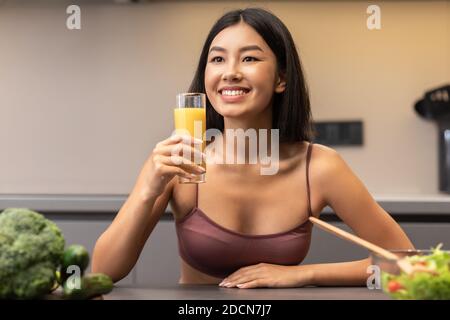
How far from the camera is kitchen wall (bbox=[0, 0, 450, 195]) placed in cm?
304

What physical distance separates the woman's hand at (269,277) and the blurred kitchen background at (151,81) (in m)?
1.70

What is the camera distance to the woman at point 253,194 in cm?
147

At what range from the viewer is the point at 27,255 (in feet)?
3.08

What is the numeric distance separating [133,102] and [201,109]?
180 cm

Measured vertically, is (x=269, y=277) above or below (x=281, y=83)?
below

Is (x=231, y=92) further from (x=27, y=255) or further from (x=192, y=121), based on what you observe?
(x=27, y=255)

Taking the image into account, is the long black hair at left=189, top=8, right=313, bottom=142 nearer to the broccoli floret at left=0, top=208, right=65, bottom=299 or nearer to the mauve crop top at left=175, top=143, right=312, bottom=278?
the mauve crop top at left=175, top=143, right=312, bottom=278

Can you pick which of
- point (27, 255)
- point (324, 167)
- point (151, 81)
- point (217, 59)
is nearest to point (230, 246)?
point (324, 167)

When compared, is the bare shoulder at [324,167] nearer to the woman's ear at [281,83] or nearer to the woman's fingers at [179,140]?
the woman's ear at [281,83]

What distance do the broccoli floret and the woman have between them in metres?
0.43

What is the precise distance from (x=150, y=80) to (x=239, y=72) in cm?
167

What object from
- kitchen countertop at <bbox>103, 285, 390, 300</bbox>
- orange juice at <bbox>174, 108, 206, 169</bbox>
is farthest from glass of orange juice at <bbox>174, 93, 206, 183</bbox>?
kitchen countertop at <bbox>103, 285, 390, 300</bbox>

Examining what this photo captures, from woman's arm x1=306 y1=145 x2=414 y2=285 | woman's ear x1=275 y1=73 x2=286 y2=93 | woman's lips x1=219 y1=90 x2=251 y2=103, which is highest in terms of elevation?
woman's ear x1=275 y1=73 x2=286 y2=93
